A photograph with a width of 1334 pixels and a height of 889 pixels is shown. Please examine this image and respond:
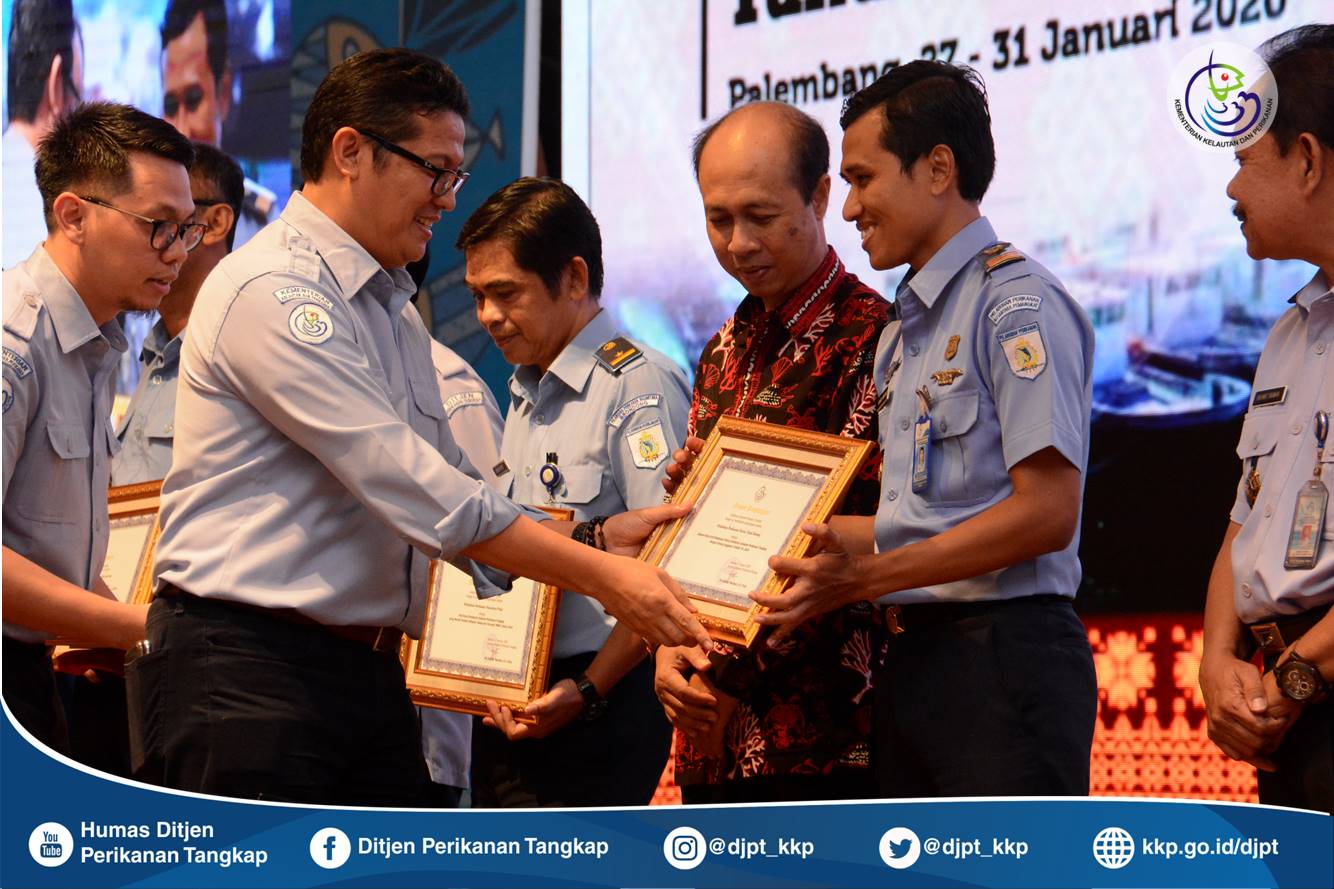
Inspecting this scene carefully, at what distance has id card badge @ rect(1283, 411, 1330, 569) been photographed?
2.15 metres

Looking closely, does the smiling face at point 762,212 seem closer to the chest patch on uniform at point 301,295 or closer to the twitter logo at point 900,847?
the chest patch on uniform at point 301,295

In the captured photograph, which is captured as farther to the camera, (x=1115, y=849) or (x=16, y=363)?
(x=16, y=363)

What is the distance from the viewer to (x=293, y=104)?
5176 millimetres

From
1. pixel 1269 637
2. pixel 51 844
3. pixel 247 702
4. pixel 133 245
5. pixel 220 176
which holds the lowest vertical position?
pixel 51 844

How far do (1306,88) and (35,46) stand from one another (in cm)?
464

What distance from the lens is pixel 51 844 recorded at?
A: 2697 millimetres

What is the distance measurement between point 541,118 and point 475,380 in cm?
141

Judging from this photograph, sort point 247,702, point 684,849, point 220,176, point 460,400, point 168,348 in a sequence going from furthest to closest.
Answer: point 220,176
point 168,348
point 460,400
point 684,849
point 247,702

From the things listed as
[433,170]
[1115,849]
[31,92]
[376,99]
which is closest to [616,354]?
[433,170]

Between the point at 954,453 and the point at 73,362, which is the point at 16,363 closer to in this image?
the point at 73,362

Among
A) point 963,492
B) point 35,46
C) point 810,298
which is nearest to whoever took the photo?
point 963,492

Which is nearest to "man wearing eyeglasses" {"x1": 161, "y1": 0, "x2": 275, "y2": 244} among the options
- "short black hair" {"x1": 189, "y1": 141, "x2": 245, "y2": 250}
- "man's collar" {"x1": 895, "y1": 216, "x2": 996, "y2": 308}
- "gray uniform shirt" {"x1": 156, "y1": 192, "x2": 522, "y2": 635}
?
"short black hair" {"x1": 189, "y1": 141, "x2": 245, "y2": 250}

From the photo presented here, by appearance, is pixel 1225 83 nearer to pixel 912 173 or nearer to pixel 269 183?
pixel 912 173

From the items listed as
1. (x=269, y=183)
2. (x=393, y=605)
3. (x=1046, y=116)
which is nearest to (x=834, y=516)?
(x=393, y=605)
